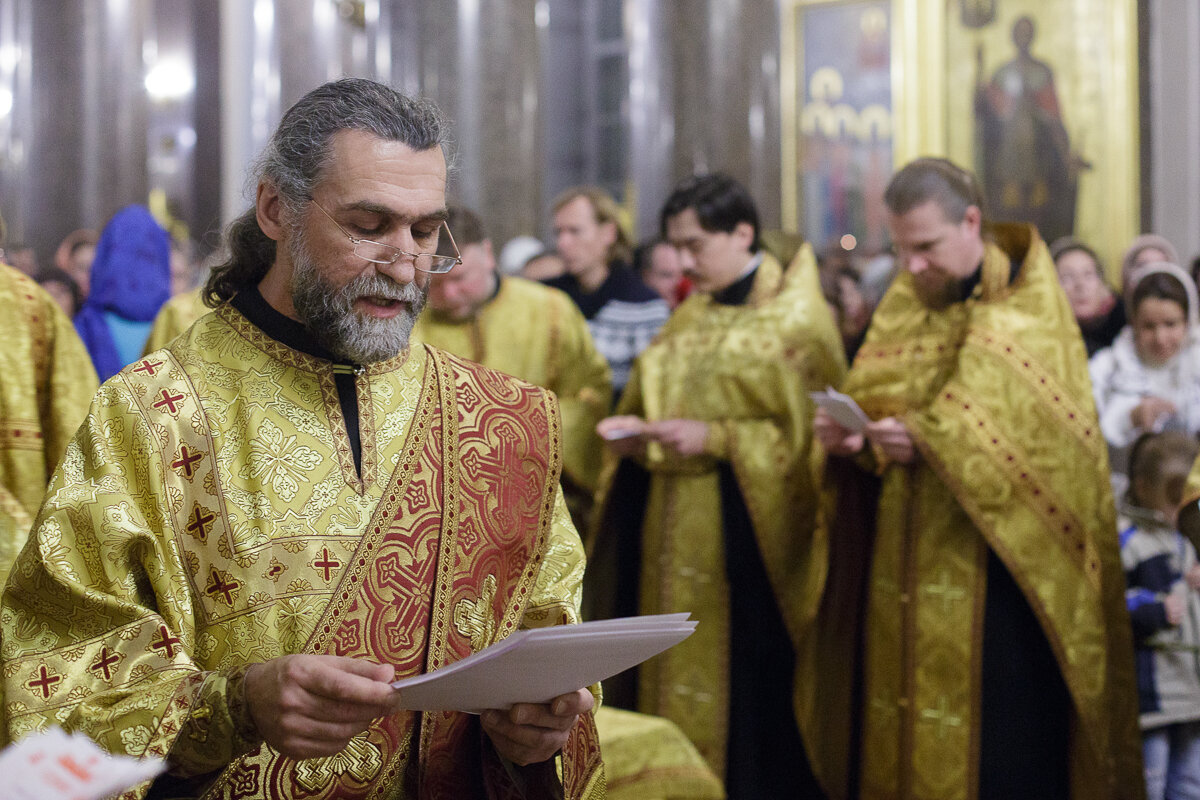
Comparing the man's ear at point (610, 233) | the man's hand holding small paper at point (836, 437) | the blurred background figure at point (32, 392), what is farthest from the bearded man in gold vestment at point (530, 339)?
the blurred background figure at point (32, 392)

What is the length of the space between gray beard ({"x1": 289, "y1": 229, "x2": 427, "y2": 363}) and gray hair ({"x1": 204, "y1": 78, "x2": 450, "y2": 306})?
0.09m

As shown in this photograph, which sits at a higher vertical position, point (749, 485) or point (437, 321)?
point (437, 321)

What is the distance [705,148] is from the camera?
10.2 m

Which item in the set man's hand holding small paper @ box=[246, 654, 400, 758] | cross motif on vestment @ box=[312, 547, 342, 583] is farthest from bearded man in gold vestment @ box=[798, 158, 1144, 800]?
man's hand holding small paper @ box=[246, 654, 400, 758]

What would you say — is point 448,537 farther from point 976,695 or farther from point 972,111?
point 972,111

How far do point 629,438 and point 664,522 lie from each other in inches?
14.3

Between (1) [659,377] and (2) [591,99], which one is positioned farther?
(2) [591,99]

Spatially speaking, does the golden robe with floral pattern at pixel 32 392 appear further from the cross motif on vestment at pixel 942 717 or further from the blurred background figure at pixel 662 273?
the blurred background figure at pixel 662 273

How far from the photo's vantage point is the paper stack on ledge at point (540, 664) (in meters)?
1.53

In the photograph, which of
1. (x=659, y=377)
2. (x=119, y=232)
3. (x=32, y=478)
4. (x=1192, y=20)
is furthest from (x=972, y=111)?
(x=32, y=478)

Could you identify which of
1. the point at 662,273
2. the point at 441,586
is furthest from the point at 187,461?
the point at 662,273

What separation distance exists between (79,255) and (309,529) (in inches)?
217

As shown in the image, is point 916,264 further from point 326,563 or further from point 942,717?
point 326,563

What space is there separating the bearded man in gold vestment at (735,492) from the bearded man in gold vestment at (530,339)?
15.3 inches
